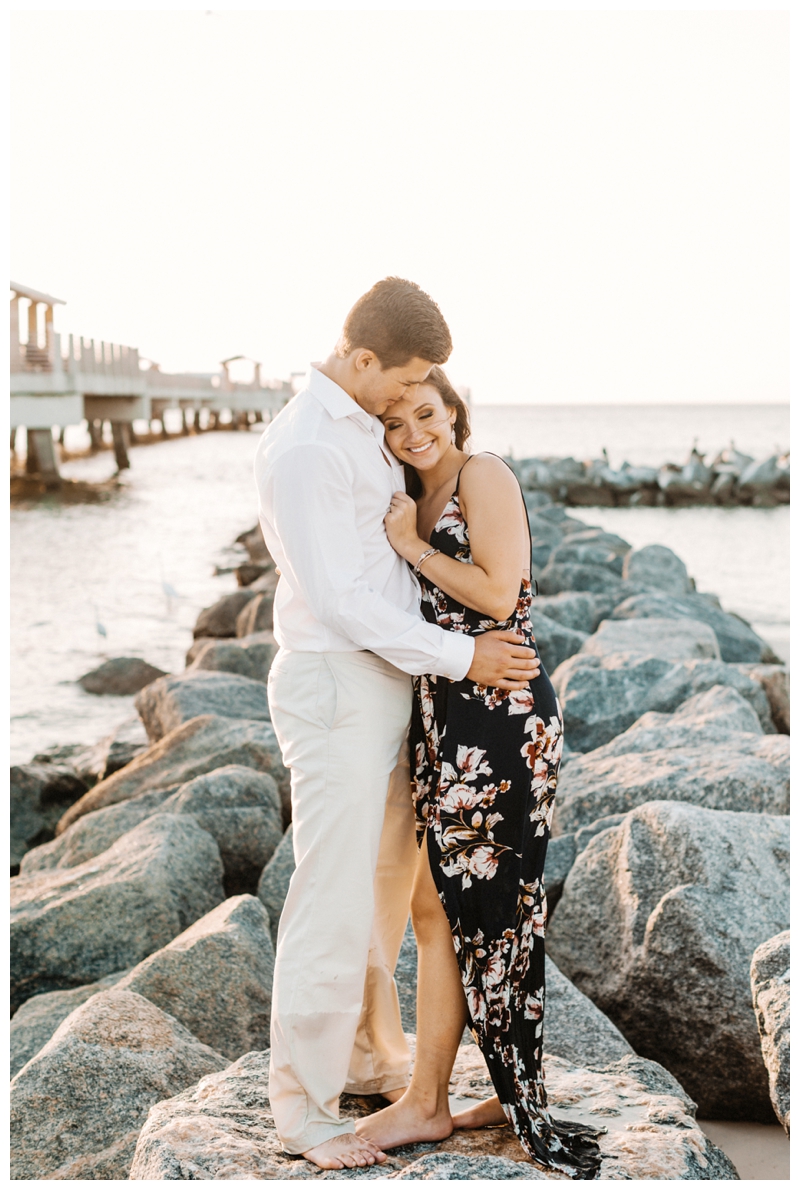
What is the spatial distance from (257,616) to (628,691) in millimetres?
5189

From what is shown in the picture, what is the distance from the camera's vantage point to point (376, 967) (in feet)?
9.66

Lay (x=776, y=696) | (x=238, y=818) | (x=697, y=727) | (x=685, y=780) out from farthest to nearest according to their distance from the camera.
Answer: (x=776, y=696) → (x=697, y=727) → (x=238, y=818) → (x=685, y=780)

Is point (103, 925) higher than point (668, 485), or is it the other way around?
point (668, 485)

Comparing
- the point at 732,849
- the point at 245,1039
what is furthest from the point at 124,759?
the point at 732,849

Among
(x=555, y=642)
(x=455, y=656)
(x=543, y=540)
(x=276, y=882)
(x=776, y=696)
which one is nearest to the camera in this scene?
(x=455, y=656)

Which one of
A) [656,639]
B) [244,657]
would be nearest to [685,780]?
[656,639]

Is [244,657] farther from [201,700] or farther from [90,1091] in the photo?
[90,1091]

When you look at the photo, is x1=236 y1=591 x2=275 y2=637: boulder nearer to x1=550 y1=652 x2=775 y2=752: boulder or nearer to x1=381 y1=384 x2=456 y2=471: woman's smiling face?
x1=550 y1=652 x2=775 y2=752: boulder

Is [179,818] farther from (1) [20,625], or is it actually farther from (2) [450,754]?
(1) [20,625]

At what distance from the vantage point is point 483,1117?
2775 mm

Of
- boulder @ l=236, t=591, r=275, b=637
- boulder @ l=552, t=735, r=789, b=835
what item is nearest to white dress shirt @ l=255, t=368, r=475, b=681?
boulder @ l=552, t=735, r=789, b=835

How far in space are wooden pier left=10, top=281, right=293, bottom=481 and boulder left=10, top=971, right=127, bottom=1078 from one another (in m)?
22.5

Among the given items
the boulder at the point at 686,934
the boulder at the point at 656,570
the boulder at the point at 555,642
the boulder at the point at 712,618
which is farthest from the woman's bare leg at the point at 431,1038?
the boulder at the point at 656,570

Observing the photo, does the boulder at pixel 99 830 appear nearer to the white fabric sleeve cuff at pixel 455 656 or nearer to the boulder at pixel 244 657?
the boulder at pixel 244 657
